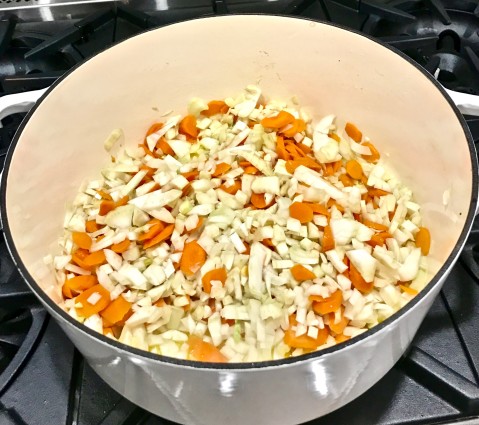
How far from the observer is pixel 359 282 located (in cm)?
72

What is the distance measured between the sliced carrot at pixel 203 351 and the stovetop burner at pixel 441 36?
0.60 meters

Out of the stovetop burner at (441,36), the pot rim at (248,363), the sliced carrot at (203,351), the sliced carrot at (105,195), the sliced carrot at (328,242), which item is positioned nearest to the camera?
the pot rim at (248,363)

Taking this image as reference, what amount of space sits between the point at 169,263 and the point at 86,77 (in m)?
0.30

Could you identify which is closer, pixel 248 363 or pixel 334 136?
pixel 248 363

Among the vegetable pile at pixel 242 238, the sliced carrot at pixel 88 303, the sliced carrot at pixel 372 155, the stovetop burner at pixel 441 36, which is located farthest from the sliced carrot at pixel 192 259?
the stovetop burner at pixel 441 36

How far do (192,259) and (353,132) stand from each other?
1.15 feet

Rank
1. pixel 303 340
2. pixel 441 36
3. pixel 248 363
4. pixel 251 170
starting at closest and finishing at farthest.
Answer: pixel 248 363 < pixel 303 340 < pixel 251 170 < pixel 441 36

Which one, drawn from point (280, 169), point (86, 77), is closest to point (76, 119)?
point (86, 77)

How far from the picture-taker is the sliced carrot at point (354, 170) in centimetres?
87

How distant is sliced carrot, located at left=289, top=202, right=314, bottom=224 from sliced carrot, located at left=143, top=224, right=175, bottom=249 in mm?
175

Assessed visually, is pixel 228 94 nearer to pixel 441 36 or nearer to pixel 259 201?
pixel 259 201

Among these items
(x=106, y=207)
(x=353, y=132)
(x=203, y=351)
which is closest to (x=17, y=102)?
(x=106, y=207)

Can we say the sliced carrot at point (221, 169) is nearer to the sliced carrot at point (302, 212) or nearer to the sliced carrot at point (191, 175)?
the sliced carrot at point (191, 175)

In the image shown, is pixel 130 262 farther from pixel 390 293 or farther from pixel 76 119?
pixel 390 293
